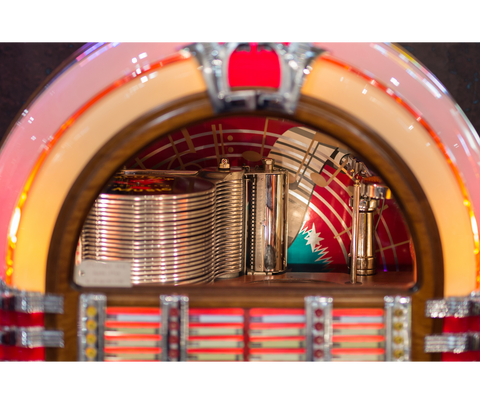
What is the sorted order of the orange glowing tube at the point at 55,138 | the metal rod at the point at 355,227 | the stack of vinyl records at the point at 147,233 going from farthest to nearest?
1. the metal rod at the point at 355,227
2. the stack of vinyl records at the point at 147,233
3. the orange glowing tube at the point at 55,138

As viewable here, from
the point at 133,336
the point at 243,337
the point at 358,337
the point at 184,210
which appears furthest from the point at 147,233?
the point at 358,337

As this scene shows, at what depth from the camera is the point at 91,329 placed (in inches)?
51.6

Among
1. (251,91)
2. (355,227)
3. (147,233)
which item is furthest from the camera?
(355,227)

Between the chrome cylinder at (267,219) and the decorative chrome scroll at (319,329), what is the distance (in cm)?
37

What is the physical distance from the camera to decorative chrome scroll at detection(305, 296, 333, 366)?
4.29ft

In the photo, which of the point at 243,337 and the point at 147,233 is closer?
the point at 243,337

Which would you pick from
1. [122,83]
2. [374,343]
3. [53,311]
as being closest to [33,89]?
[122,83]

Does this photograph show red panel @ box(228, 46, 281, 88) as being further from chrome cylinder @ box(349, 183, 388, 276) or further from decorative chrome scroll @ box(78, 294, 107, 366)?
decorative chrome scroll @ box(78, 294, 107, 366)

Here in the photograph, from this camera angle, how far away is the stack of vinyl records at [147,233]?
1.44m

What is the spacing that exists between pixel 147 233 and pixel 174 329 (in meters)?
0.29

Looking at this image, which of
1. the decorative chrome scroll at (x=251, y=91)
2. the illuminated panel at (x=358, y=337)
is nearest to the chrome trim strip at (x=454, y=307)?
the illuminated panel at (x=358, y=337)

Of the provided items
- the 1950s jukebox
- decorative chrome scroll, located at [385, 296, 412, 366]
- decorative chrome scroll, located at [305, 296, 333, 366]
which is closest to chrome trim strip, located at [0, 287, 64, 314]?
the 1950s jukebox

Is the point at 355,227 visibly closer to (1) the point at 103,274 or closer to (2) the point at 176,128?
(2) the point at 176,128

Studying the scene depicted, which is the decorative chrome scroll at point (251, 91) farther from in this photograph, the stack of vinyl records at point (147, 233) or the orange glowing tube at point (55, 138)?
the stack of vinyl records at point (147, 233)
